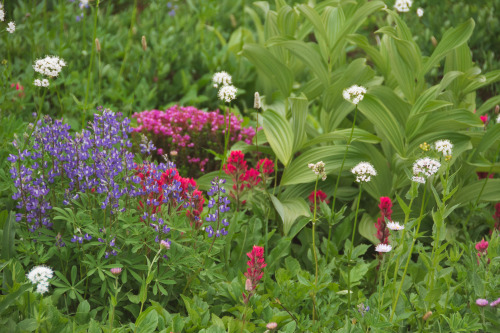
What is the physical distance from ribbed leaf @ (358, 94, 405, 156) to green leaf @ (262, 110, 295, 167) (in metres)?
0.42

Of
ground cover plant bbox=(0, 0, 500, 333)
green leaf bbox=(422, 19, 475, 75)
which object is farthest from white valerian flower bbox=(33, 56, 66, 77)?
green leaf bbox=(422, 19, 475, 75)

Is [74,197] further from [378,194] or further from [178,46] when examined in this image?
[178,46]

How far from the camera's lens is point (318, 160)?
3.10m

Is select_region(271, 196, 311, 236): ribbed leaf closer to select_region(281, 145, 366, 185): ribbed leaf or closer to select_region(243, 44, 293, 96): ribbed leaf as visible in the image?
select_region(281, 145, 366, 185): ribbed leaf

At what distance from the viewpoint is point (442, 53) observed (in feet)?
9.75

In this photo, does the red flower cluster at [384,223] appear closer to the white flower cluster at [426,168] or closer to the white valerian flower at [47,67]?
the white flower cluster at [426,168]

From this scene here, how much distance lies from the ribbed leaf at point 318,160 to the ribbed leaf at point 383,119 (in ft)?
0.57

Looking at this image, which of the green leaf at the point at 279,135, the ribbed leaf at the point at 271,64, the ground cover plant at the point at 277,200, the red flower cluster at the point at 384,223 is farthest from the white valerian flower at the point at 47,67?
the red flower cluster at the point at 384,223

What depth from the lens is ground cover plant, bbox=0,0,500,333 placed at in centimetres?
221

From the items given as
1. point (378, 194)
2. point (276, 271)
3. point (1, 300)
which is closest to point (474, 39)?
point (378, 194)

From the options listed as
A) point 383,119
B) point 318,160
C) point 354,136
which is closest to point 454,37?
point 383,119

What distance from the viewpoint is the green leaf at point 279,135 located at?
10.1ft

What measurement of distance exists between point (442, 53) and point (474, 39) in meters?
1.76

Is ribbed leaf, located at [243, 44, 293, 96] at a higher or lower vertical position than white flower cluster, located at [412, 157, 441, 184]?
higher
